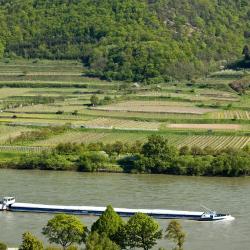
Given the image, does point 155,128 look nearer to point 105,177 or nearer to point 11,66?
point 105,177

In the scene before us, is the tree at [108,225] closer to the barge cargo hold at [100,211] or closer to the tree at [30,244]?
the tree at [30,244]

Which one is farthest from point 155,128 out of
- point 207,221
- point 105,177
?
point 207,221

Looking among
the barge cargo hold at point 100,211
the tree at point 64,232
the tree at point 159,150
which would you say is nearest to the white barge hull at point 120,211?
the barge cargo hold at point 100,211

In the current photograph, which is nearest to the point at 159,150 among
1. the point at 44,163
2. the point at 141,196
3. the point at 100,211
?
the point at 44,163

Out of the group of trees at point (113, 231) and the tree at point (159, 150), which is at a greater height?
the tree at point (159, 150)

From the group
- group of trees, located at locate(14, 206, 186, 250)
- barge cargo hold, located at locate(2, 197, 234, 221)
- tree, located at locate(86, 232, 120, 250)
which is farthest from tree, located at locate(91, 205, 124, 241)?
barge cargo hold, located at locate(2, 197, 234, 221)

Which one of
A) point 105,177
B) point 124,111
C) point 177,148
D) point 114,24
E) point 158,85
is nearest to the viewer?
point 105,177
